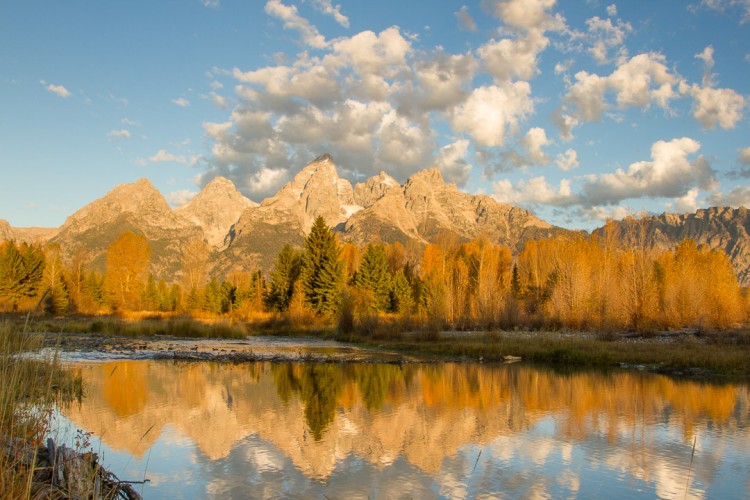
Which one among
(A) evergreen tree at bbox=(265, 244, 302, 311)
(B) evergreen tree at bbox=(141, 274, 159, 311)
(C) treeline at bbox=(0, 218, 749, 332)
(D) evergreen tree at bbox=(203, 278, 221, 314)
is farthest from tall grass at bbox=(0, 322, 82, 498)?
(D) evergreen tree at bbox=(203, 278, 221, 314)

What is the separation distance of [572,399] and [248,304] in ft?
168

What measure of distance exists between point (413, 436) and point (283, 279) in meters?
55.2

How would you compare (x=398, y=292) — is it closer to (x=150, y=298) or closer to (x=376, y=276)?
(x=376, y=276)

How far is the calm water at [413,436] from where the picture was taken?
953cm

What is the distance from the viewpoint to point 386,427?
13.8m

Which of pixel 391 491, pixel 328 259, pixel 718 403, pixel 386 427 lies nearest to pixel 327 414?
pixel 386 427

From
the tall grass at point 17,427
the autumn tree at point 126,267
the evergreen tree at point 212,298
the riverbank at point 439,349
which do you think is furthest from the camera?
the evergreen tree at point 212,298

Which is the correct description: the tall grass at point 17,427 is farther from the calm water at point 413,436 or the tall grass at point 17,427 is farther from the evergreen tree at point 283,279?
the evergreen tree at point 283,279

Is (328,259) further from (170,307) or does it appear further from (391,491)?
(391,491)

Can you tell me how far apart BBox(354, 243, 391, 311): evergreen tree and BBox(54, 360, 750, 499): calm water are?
1798 inches

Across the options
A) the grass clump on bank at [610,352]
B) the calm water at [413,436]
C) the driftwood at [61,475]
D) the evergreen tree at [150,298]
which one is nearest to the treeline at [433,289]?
the evergreen tree at [150,298]

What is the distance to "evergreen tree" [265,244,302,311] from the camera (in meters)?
64.9

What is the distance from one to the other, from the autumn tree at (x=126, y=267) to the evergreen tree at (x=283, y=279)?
17.7 metres

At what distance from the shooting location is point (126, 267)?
2950 inches
